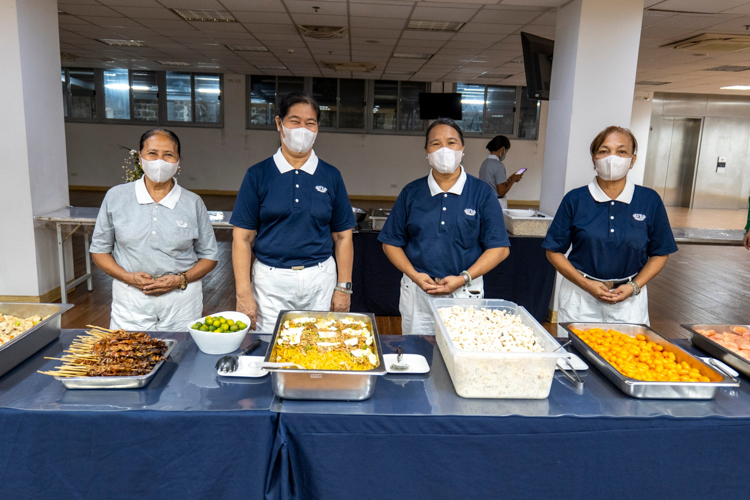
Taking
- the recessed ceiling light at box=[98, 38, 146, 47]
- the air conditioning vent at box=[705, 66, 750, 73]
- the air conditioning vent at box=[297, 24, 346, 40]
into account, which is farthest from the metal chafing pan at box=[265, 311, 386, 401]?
the air conditioning vent at box=[705, 66, 750, 73]

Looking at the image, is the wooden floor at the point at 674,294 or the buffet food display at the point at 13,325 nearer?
the buffet food display at the point at 13,325

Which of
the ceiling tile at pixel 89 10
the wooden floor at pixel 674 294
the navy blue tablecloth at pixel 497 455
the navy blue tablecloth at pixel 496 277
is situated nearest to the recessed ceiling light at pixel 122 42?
the ceiling tile at pixel 89 10

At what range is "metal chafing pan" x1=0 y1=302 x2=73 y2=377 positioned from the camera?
1496 millimetres

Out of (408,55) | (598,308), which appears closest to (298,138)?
(598,308)

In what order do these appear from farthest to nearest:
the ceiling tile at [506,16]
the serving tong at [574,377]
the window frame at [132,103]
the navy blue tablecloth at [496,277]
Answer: the window frame at [132,103]
the ceiling tile at [506,16]
the navy blue tablecloth at [496,277]
the serving tong at [574,377]

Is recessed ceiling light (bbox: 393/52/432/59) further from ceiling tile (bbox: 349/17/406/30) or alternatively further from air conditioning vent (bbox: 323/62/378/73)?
ceiling tile (bbox: 349/17/406/30)

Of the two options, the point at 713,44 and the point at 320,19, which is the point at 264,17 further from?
the point at 713,44

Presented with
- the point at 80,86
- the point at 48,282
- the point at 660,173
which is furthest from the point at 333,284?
the point at 660,173

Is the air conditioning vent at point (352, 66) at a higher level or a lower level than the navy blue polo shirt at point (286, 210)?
higher

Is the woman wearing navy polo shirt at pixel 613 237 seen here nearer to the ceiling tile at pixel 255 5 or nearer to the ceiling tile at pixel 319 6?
the ceiling tile at pixel 319 6

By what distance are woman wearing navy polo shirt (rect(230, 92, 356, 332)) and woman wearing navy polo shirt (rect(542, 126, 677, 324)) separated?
1009 millimetres

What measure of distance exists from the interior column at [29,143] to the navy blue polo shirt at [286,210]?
3122 mm

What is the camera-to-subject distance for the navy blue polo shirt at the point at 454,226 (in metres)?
2.18

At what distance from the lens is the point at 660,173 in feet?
42.4
